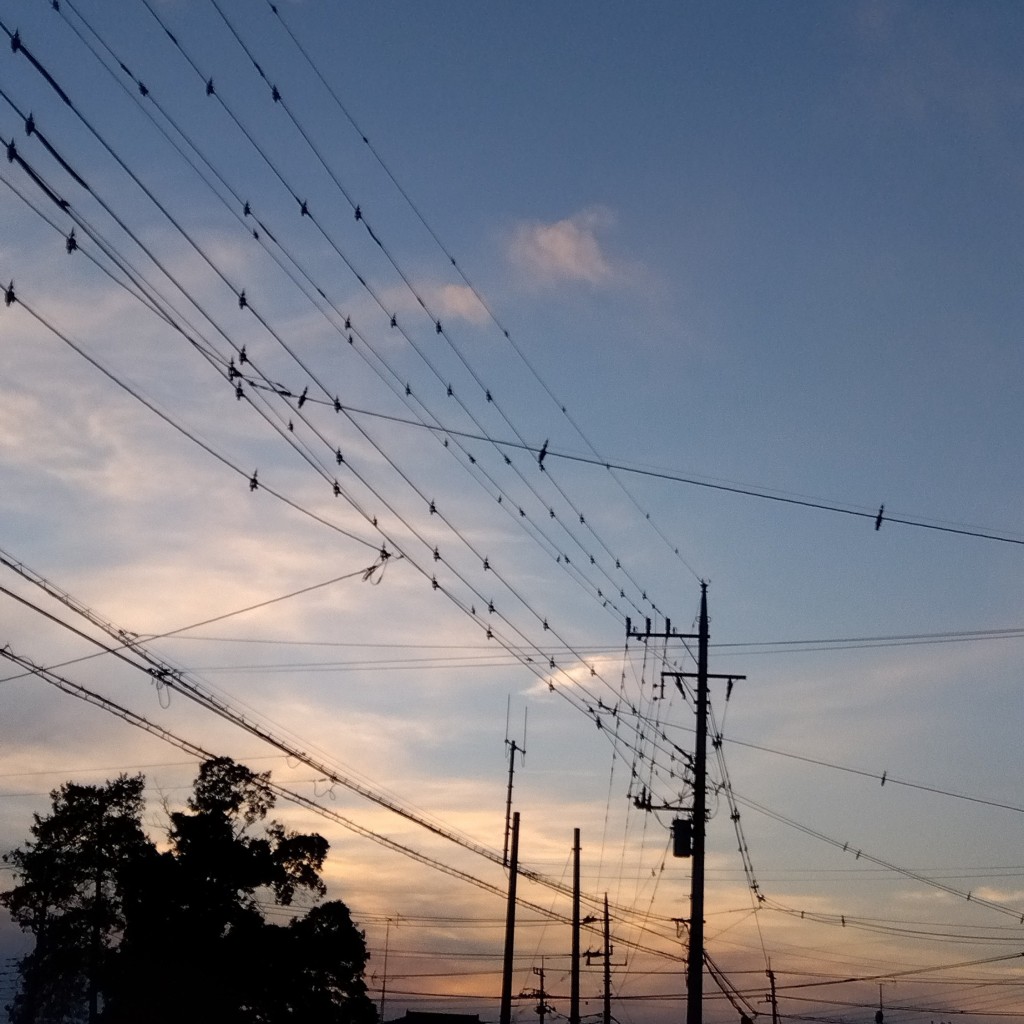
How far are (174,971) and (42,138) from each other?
132ft

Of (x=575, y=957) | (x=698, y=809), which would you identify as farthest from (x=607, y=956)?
(x=698, y=809)

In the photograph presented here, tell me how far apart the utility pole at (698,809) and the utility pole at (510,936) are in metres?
8.04

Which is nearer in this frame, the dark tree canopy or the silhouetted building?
the dark tree canopy

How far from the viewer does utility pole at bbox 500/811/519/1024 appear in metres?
41.7

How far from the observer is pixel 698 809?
117 feet

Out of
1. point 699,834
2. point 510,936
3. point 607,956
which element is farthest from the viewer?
point 607,956

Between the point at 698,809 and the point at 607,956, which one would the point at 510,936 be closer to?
the point at 698,809

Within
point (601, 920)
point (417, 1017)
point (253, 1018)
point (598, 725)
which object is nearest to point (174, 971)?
point (253, 1018)

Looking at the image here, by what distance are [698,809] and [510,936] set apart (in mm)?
10997

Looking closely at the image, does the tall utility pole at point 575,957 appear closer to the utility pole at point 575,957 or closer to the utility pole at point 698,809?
the utility pole at point 575,957

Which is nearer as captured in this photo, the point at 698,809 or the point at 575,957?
the point at 698,809

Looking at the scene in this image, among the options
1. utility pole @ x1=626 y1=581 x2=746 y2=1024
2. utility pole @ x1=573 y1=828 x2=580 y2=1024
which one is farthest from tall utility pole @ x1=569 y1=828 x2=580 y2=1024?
utility pole @ x1=626 y1=581 x2=746 y2=1024

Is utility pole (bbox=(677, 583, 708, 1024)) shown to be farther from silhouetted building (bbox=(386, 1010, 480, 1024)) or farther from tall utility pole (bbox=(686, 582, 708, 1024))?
silhouetted building (bbox=(386, 1010, 480, 1024))

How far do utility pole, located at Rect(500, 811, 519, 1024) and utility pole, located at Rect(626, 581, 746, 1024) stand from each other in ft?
26.4
